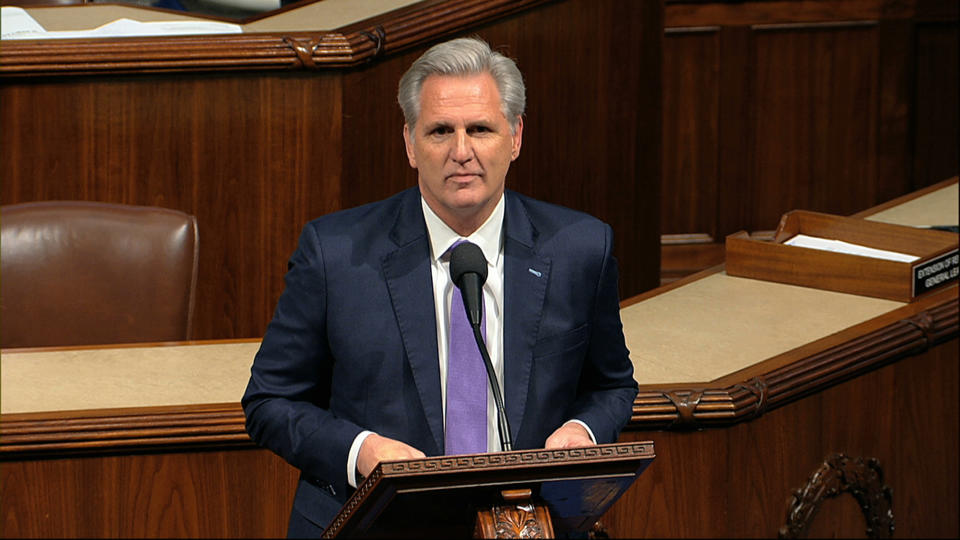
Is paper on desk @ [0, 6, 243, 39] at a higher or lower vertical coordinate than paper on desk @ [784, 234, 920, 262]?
higher

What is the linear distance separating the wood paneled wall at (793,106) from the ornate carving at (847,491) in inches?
85.4

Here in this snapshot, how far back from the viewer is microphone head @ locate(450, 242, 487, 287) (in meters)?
1.44

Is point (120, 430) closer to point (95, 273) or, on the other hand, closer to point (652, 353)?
point (95, 273)

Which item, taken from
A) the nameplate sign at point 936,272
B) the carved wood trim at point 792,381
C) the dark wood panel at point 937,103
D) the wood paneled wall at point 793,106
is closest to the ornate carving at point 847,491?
the carved wood trim at point 792,381

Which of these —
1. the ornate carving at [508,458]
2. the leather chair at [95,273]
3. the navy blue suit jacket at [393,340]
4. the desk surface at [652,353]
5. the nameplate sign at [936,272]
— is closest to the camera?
the ornate carving at [508,458]

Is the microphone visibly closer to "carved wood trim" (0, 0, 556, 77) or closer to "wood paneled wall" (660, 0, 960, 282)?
"carved wood trim" (0, 0, 556, 77)

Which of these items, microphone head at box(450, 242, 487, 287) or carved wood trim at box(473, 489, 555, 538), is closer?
carved wood trim at box(473, 489, 555, 538)

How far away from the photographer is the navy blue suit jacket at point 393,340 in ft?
5.12

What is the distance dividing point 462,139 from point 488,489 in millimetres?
389

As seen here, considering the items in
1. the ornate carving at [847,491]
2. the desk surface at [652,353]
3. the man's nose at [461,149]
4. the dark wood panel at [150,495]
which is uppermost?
the man's nose at [461,149]

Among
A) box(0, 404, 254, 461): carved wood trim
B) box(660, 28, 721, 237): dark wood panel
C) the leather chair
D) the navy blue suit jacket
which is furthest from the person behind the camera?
box(660, 28, 721, 237): dark wood panel

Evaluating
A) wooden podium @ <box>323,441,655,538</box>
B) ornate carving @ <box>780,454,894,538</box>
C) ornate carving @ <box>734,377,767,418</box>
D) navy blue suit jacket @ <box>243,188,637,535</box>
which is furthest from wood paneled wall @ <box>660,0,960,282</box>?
wooden podium @ <box>323,441,655,538</box>

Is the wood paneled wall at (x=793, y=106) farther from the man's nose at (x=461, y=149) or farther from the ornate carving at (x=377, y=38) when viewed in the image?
the man's nose at (x=461, y=149)

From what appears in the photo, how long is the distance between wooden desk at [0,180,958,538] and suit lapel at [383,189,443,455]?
58 cm
